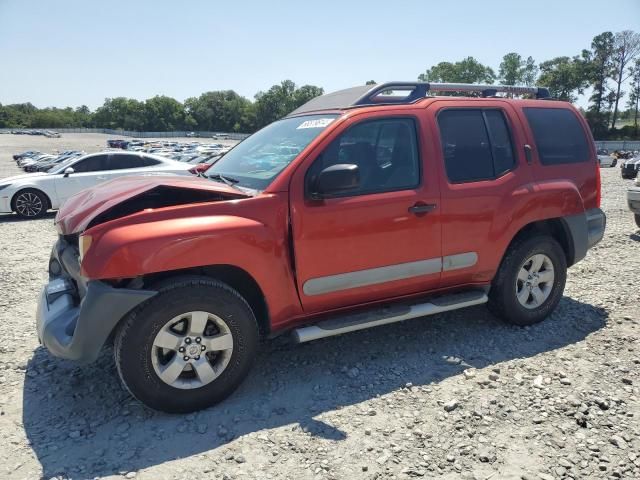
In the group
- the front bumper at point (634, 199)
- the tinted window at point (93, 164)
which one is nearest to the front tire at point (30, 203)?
the tinted window at point (93, 164)

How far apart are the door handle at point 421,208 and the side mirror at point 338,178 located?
23.9 inches

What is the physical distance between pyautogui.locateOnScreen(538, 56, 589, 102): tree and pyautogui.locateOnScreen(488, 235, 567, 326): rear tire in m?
91.1

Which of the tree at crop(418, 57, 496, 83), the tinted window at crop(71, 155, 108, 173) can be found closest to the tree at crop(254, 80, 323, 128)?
the tree at crop(418, 57, 496, 83)

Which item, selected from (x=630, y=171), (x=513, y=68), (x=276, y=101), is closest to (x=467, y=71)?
(x=513, y=68)

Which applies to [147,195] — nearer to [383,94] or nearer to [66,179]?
[383,94]

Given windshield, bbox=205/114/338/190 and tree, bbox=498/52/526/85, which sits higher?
tree, bbox=498/52/526/85

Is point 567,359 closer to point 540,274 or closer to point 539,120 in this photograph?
point 540,274

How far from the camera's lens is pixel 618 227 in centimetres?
892

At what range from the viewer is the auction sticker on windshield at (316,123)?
355 centimetres

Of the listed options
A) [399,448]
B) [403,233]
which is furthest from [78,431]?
[403,233]

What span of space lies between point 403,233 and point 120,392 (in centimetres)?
229

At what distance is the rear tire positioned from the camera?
4195mm

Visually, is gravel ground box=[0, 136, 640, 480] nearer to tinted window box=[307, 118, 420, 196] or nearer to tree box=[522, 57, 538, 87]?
tinted window box=[307, 118, 420, 196]

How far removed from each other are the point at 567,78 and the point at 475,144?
9676 centimetres
